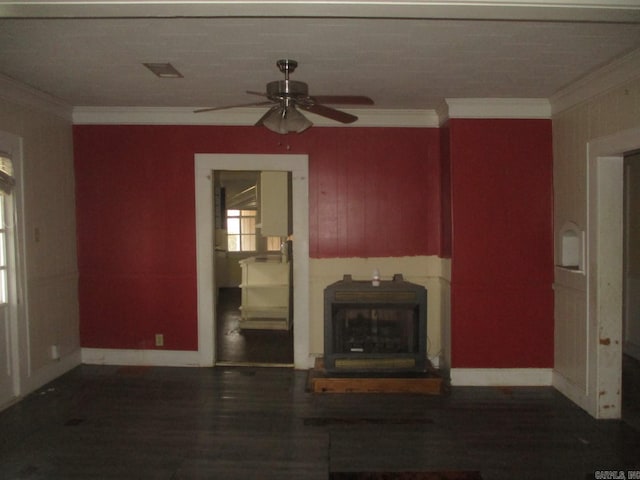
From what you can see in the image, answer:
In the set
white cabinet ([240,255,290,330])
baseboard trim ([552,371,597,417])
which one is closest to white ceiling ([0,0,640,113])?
baseboard trim ([552,371,597,417])

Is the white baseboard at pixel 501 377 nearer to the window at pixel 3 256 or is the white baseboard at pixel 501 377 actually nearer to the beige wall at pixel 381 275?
the beige wall at pixel 381 275

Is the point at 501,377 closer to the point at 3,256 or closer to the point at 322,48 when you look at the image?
the point at 322,48

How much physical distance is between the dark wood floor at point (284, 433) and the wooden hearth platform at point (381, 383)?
75 millimetres

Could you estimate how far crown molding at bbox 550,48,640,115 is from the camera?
300cm

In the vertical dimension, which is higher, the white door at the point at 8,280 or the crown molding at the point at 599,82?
the crown molding at the point at 599,82

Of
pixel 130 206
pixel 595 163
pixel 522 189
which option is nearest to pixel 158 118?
pixel 130 206

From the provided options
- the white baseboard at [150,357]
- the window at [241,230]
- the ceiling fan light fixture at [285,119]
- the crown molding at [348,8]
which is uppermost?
the crown molding at [348,8]

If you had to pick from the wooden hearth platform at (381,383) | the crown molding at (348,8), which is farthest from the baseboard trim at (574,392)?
the crown molding at (348,8)

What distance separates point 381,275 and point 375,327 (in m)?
0.64

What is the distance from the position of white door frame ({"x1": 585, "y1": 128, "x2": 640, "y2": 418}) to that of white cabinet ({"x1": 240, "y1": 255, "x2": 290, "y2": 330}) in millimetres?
3674

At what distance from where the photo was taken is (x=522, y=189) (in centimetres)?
417

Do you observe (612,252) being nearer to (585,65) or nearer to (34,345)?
(585,65)

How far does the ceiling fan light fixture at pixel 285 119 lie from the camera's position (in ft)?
8.79

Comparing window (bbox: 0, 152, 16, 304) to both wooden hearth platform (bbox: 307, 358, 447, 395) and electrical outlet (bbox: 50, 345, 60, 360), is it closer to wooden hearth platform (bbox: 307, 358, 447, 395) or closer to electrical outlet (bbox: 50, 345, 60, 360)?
electrical outlet (bbox: 50, 345, 60, 360)
